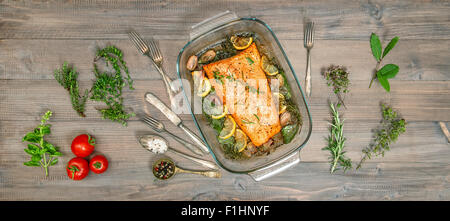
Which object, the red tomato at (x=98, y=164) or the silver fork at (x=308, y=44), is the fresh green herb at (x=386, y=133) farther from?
the red tomato at (x=98, y=164)

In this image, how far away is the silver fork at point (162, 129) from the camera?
226 cm

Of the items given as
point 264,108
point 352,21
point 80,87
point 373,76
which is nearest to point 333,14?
point 352,21

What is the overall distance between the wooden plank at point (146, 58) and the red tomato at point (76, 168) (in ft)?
2.29

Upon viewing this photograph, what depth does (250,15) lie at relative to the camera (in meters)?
2.27

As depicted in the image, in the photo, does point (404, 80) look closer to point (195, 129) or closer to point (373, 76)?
point (373, 76)

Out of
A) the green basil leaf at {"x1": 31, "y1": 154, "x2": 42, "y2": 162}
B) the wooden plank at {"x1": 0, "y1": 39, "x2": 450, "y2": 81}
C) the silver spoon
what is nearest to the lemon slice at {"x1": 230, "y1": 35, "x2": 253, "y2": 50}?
the wooden plank at {"x1": 0, "y1": 39, "x2": 450, "y2": 81}

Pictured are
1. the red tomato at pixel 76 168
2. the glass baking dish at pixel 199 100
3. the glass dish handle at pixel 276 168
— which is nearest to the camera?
the glass baking dish at pixel 199 100

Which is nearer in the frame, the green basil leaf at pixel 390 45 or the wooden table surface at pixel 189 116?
the green basil leaf at pixel 390 45

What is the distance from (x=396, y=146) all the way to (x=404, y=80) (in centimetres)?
58

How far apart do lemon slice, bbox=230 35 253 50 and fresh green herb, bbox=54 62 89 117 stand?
130cm

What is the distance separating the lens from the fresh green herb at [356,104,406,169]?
2273 mm

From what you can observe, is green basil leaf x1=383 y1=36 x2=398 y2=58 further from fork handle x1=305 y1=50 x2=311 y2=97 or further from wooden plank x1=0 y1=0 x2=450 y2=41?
fork handle x1=305 y1=50 x2=311 y2=97

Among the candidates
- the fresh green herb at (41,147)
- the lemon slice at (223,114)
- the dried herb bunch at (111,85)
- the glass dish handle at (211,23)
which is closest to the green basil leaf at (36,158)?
the fresh green herb at (41,147)

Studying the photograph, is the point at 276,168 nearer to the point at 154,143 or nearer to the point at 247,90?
the point at 247,90
